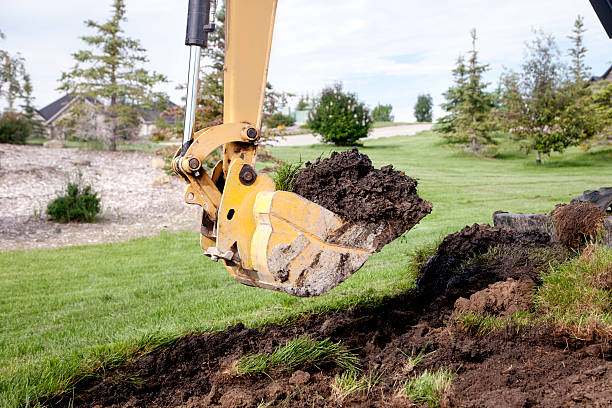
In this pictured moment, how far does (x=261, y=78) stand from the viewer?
3.48 m

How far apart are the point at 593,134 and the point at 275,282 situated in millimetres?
29601

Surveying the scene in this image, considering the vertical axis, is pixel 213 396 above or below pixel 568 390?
below

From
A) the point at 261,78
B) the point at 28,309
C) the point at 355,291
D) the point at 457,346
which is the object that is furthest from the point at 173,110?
the point at 457,346

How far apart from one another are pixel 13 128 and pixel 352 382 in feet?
81.6

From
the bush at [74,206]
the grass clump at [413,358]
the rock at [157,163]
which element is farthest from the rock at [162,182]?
the grass clump at [413,358]

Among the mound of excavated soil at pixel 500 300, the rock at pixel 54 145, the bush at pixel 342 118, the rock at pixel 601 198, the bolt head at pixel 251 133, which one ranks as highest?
the bush at pixel 342 118

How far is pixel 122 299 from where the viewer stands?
601 cm

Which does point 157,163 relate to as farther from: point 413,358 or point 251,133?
point 413,358

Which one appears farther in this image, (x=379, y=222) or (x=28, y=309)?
(x=28, y=309)

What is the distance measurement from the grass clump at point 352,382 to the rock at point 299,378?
16 cm

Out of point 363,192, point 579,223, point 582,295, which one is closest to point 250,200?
point 363,192

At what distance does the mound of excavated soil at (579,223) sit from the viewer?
5266 mm

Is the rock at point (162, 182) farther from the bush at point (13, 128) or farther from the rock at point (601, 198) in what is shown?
the rock at point (601, 198)

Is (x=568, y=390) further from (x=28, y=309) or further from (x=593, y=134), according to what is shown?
(x=593, y=134)
